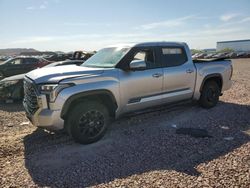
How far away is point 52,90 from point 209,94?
4788 millimetres

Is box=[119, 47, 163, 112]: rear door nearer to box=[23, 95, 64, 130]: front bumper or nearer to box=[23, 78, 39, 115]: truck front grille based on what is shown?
box=[23, 95, 64, 130]: front bumper

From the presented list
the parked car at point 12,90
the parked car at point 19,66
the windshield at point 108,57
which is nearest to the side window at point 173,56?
the windshield at point 108,57

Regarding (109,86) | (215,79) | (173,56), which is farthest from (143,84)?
(215,79)

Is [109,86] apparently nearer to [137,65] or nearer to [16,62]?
[137,65]

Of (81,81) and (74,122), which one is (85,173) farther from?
(81,81)

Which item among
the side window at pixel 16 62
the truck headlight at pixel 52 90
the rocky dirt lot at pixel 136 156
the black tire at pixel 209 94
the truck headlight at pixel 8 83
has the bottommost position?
the rocky dirt lot at pixel 136 156

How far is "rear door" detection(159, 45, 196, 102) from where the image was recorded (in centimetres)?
668

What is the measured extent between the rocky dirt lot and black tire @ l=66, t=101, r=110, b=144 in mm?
178

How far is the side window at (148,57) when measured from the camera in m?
6.35

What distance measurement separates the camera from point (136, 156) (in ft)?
15.8

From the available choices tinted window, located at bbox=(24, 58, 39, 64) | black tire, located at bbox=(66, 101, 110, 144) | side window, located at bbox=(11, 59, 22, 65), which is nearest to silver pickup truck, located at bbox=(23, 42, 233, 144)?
black tire, located at bbox=(66, 101, 110, 144)

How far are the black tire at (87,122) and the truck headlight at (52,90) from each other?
0.49m

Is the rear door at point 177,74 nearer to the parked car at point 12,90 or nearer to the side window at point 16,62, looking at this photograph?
the parked car at point 12,90

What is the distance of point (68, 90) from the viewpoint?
5.07 metres
